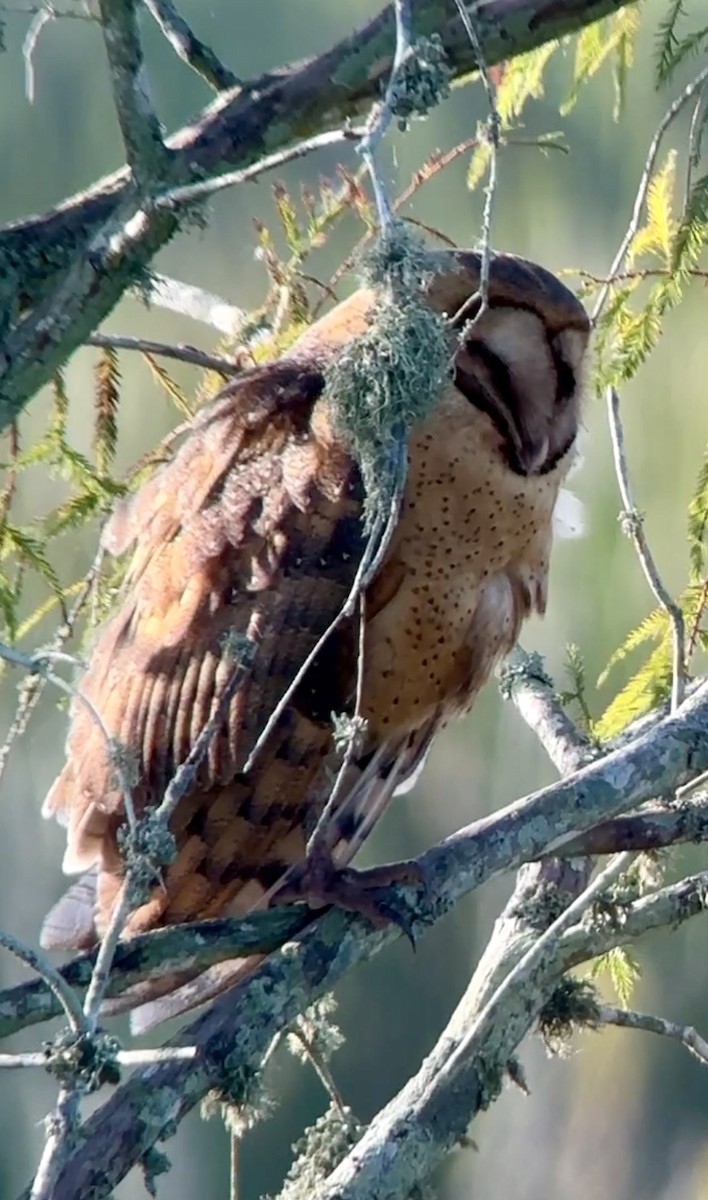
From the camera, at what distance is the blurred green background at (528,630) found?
9.12 ft

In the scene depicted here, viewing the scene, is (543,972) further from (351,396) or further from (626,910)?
(351,396)

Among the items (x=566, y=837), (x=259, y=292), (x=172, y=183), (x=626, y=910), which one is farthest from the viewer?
(x=259, y=292)

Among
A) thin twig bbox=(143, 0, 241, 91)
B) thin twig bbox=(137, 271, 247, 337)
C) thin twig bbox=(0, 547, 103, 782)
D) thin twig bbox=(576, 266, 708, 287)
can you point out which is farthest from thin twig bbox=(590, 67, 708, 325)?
thin twig bbox=(0, 547, 103, 782)

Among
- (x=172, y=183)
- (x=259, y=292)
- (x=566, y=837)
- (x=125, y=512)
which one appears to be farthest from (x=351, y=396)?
(x=259, y=292)

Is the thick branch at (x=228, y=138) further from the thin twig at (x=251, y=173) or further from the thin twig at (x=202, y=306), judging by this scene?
the thin twig at (x=202, y=306)

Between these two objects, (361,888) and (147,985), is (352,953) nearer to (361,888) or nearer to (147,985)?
(361,888)

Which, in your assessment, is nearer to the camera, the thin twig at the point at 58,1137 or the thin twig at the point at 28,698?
the thin twig at the point at 58,1137

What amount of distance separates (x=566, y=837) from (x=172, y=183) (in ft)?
2.21

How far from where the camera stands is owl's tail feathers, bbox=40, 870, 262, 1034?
1625 millimetres

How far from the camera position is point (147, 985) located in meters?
1.59

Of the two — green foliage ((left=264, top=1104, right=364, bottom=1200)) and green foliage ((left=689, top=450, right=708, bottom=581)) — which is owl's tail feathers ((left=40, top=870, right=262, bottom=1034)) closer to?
green foliage ((left=264, top=1104, right=364, bottom=1200))

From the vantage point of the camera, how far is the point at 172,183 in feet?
3.62

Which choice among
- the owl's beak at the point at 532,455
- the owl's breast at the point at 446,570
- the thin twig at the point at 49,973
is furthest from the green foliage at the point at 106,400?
the thin twig at the point at 49,973

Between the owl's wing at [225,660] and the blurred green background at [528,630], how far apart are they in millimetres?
1092
